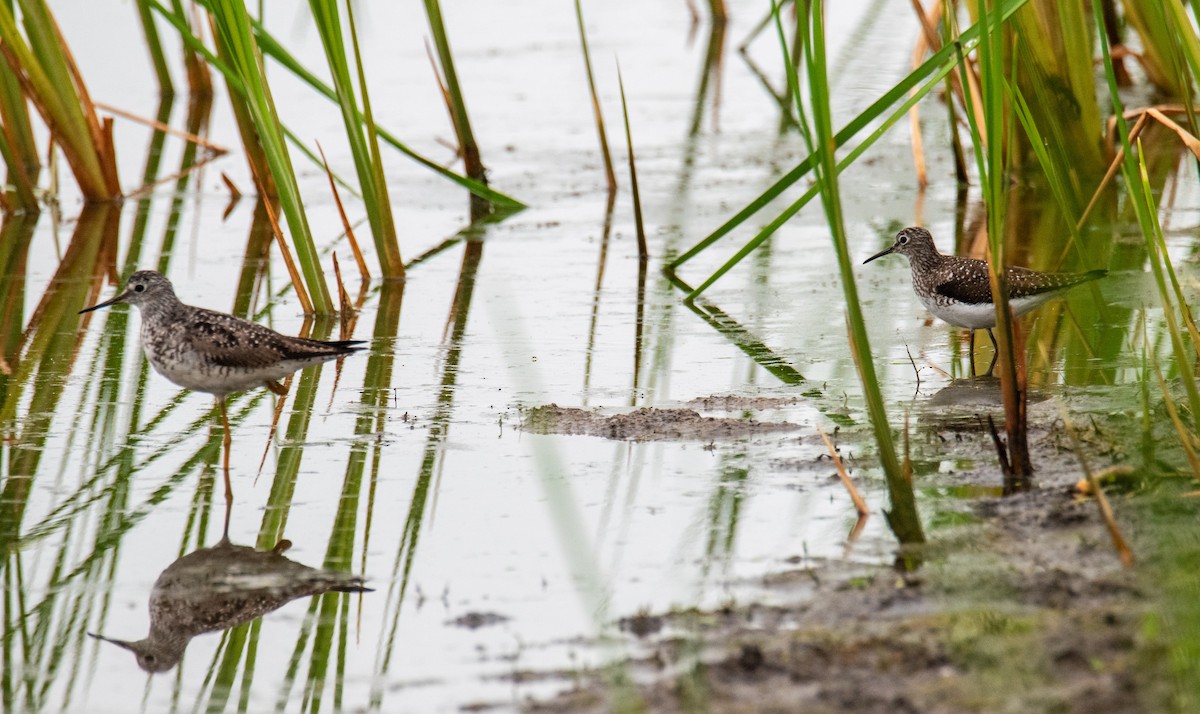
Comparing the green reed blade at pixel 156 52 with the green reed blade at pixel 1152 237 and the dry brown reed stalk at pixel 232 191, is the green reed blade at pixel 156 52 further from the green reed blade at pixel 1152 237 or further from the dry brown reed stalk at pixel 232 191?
the green reed blade at pixel 1152 237

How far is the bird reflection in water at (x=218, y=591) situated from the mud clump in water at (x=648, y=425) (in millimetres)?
1651

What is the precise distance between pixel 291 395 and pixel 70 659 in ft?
9.86

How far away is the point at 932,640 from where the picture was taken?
166 inches

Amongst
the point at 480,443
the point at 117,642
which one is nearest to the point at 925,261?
the point at 480,443

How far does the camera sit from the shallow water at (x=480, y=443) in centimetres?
459

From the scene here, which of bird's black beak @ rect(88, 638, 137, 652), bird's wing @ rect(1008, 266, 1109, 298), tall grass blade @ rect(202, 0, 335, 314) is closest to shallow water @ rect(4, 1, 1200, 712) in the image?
bird's black beak @ rect(88, 638, 137, 652)

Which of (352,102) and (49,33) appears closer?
(352,102)

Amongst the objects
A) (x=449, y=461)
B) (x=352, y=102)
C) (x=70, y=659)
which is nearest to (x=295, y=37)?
(x=352, y=102)

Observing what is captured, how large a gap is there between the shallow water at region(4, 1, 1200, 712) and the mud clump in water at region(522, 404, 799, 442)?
0.34 ft

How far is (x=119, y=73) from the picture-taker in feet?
56.1

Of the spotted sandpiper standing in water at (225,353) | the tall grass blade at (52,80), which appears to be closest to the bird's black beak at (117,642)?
the spotted sandpiper standing in water at (225,353)

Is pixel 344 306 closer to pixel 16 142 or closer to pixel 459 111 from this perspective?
pixel 459 111

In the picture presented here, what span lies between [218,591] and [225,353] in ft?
5.54

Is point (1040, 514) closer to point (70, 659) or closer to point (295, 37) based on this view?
point (70, 659)
